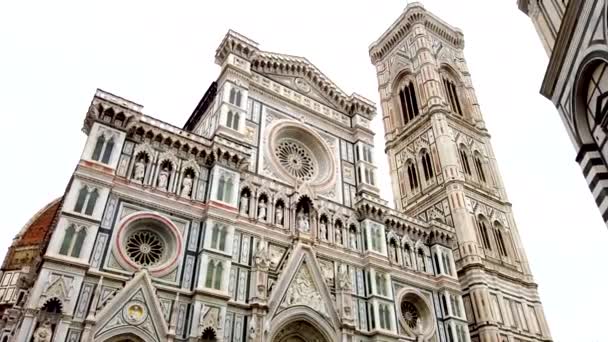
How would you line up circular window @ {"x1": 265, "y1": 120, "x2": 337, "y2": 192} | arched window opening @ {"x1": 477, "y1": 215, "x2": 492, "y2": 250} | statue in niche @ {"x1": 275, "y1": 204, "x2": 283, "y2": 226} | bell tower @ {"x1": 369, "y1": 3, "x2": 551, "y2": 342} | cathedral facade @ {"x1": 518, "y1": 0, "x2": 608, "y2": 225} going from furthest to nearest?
arched window opening @ {"x1": 477, "y1": 215, "x2": 492, "y2": 250} → bell tower @ {"x1": 369, "y1": 3, "x2": 551, "y2": 342} → circular window @ {"x1": 265, "y1": 120, "x2": 337, "y2": 192} → statue in niche @ {"x1": 275, "y1": 204, "x2": 283, "y2": 226} → cathedral facade @ {"x1": 518, "y1": 0, "x2": 608, "y2": 225}

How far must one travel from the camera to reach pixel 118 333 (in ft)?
46.6

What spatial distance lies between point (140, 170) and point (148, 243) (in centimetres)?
284

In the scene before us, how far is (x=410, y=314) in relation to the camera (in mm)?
22375

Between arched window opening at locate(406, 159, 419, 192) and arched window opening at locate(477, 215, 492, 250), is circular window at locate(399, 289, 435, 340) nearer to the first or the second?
arched window opening at locate(477, 215, 492, 250)

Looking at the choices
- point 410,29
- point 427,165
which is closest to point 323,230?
point 427,165

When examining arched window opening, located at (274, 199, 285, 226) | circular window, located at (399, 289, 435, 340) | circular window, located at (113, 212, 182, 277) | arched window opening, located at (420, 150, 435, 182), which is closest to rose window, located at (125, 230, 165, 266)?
circular window, located at (113, 212, 182, 277)

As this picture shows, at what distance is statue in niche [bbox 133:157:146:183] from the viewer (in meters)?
17.3

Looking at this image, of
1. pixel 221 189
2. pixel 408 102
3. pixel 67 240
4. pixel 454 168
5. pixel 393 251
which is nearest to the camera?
pixel 67 240

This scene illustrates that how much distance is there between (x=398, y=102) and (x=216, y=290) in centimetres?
2751

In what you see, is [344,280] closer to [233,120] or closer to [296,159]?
[296,159]

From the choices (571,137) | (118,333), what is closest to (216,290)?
(118,333)

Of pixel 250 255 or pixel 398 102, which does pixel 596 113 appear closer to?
pixel 250 255

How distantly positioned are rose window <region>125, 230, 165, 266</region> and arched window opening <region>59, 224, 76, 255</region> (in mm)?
1946

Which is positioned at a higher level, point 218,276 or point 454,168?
point 454,168
